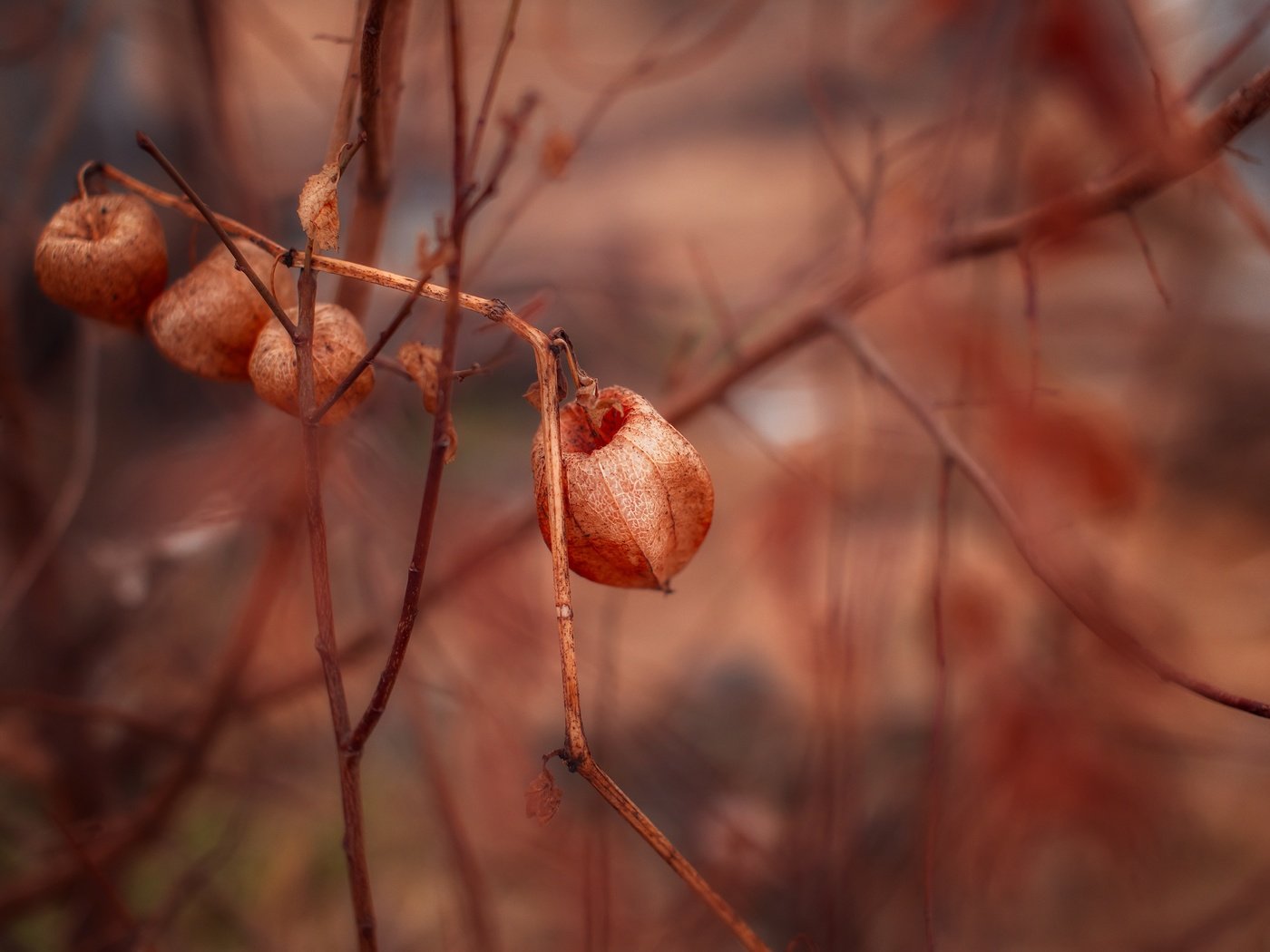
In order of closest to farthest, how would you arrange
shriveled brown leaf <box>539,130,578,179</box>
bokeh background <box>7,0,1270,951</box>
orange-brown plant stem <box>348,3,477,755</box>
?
orange-brown plant stem <box>348,3,477,755</box>
shriveled brown leaf <box>539,130,578,179</box>
bokeh background <box>7,0,1270,951</box>

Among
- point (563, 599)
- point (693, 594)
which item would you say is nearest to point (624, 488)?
point (563, 599)

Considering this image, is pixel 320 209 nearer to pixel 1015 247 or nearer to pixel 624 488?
pixel 624 488

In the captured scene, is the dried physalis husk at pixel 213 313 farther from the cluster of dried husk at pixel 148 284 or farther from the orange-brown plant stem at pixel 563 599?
the orange-brown plant stem at pixel 563 599

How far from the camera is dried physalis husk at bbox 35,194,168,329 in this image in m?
0.40

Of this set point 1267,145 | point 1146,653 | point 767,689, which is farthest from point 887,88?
point 1146,653

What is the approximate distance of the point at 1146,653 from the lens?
390 mm

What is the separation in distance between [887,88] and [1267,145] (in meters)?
1.79

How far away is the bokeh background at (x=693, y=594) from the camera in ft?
2.75

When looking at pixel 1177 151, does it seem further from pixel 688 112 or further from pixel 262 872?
pixel 688 112

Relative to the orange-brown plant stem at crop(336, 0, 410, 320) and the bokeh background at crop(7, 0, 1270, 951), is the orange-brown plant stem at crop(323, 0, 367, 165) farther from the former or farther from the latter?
the bokeh background at crop(7, 0, 1270, 951)

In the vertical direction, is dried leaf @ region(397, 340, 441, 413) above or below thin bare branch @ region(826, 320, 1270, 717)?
above

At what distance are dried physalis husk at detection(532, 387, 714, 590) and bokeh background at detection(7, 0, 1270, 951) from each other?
0.22m

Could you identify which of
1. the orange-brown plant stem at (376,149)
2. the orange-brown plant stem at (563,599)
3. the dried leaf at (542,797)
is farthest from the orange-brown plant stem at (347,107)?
the dried leaf at (542,797)

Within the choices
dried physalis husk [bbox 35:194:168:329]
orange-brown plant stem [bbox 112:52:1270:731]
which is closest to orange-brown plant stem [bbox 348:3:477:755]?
orange-brown plant stem [bbox 112:52:1270:731]
